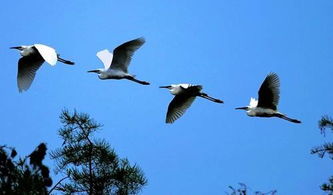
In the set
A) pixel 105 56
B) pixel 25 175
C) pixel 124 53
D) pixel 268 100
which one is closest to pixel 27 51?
pixel 105 56

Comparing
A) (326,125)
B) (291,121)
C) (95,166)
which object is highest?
(291,121)

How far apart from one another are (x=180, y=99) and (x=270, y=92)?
172cm

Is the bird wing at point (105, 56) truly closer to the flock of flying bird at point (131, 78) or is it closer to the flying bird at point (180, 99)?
the flock of flying bird at point (131, 78)

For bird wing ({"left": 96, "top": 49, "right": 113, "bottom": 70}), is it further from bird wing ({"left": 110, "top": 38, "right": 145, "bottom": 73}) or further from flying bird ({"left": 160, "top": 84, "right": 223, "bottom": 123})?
flying bird ({"left": 160, "top": 84, "right": 223, "bottom": 123})

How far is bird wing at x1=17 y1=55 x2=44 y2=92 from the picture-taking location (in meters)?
10.6

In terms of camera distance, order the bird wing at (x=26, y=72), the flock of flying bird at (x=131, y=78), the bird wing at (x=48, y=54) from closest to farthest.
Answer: the bird wing at (x=48, y=54) → the flock of flying bird at (x=131, y=78) → the bird wing at (x=26, y=72)

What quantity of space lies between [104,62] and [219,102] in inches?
82.3

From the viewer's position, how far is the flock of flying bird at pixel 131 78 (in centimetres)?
892

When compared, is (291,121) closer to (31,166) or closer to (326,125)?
(326,125)

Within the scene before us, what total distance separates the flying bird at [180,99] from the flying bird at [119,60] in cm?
63

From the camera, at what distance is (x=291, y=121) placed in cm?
980

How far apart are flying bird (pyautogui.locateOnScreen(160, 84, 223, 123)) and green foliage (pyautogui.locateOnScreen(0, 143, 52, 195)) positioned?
16.4ft

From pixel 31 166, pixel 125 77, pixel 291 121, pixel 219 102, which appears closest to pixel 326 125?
pixel 291 121

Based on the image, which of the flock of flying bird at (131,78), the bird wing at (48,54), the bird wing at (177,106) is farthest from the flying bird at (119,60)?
the bird wing at (48,54)
